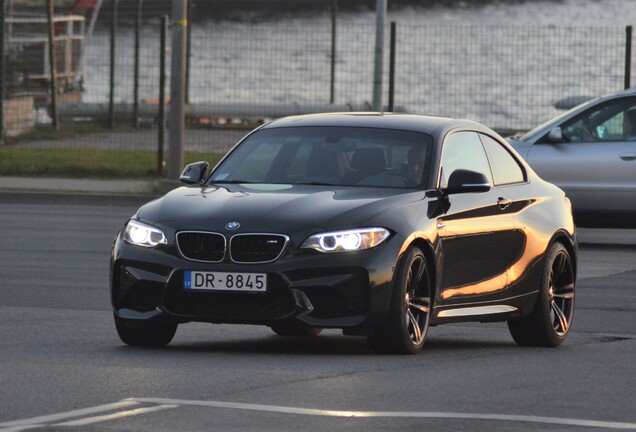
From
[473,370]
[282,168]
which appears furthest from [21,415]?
[282,168]

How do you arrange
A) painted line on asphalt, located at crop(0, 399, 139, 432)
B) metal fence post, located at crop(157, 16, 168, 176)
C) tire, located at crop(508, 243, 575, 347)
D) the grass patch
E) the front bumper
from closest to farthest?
painted line on asphalt, located at crop(0, 399, 139, 432) < the front bumper < tire, located at crop(508, 243, 575, 347) < metal fence post, located at crop(157, 16, 168, 176) < the grass patch

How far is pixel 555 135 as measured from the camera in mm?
19016

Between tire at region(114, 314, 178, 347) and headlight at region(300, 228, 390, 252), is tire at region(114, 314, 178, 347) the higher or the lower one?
the lower one

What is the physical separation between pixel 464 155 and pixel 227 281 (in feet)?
7.22

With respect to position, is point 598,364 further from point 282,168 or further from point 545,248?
point 282,168

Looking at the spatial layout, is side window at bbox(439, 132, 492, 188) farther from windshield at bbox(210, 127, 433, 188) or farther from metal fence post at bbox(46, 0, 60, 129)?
metal fence post at bbox(46, 0, 60, 129)

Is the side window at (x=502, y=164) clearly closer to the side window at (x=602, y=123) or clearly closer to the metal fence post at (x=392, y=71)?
the side window at (x=602, y=123)

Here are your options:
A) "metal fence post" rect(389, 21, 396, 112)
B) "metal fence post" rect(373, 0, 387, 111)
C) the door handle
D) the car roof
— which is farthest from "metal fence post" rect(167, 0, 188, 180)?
the door handle

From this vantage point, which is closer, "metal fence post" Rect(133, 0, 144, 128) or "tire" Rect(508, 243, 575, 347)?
"tire" Rect(508, 243, 575, 347)

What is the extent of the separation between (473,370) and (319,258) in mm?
997

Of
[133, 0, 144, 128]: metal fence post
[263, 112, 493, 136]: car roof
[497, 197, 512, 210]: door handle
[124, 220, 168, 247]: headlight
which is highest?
[263, 112, 493, 136]: car roof

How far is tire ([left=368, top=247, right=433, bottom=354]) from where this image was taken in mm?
10133

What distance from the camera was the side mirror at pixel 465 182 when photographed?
11.0 metres

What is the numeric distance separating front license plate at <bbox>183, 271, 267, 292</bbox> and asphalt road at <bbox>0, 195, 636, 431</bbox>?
390 mm
